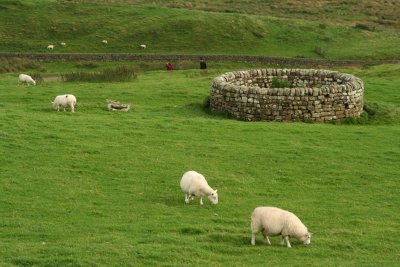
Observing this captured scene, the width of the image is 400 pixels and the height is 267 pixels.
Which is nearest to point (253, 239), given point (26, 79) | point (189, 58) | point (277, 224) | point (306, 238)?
point (277, 224)

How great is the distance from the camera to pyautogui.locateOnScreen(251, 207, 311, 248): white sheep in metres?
14.5

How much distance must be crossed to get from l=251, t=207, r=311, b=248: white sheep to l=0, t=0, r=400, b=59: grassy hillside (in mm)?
45478

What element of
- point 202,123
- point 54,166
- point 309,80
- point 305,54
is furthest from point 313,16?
point 54,166

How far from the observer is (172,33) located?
Answer: 208 ft

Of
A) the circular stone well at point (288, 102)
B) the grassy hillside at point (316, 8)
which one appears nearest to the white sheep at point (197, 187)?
the circular stone well at point (288, 102)

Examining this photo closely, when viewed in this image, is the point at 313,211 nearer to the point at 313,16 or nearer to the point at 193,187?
the point at 193,187

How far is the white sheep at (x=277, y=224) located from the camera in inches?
572

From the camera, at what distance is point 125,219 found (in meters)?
16.4

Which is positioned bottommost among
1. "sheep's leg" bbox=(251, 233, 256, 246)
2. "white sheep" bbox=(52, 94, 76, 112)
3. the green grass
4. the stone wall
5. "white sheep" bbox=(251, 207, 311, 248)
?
the stone wall

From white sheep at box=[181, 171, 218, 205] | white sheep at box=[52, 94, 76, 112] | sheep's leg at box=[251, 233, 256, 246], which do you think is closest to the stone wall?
white sheep at box=[52, 94, 76, 112]

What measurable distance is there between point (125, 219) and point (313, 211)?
452 cm

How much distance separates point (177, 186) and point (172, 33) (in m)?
45.3

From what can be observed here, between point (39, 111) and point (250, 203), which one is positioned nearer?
point (250, 203)

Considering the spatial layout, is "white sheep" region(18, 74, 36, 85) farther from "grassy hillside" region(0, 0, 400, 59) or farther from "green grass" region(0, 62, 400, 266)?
"grassy hillside" region(0, 0, 400, 59)
